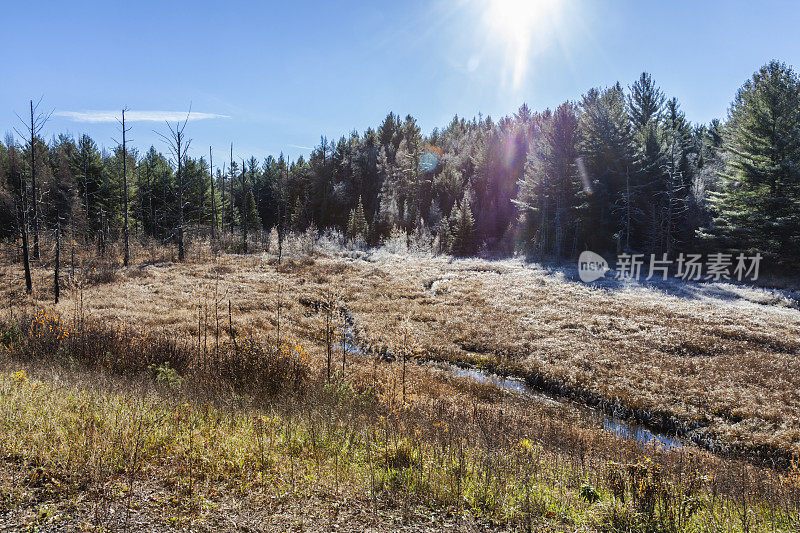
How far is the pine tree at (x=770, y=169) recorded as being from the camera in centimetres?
2741

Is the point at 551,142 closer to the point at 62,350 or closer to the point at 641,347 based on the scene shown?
the point at 641,347

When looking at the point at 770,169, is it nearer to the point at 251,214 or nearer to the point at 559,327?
the point at 559,327

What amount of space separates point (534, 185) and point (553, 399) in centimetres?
3317

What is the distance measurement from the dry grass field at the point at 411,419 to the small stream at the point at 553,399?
0.35 m

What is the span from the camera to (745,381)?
12375 millimetres

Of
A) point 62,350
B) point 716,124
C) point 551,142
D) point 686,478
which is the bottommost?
point 686,478

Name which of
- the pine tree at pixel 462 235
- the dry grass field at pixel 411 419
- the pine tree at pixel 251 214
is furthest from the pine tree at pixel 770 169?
the pine tree at pixel 251 214

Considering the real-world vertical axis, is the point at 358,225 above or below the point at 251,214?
below

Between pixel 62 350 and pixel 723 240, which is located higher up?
pixel 723 240

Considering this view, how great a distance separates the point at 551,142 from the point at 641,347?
95.3ft

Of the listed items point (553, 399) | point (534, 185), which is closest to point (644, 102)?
point (534, 185)

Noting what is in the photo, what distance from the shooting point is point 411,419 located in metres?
7.12

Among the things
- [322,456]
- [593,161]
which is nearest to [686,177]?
[593,161]

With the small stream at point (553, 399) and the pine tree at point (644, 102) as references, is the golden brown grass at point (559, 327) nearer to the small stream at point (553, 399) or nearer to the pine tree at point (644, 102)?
the small stream at point (553, 399)
